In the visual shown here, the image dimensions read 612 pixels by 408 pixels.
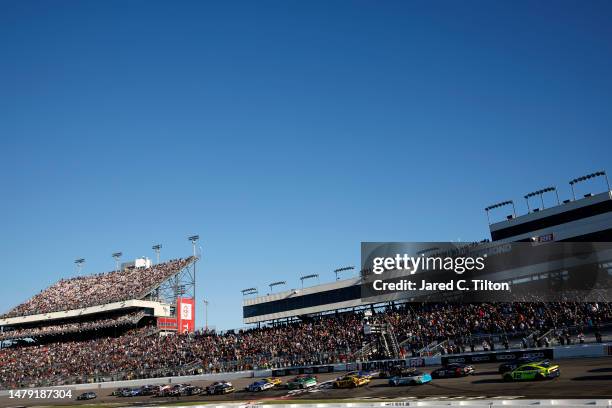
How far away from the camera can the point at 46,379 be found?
256 ft

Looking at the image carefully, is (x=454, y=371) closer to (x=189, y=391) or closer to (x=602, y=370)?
(x=602, y=370)

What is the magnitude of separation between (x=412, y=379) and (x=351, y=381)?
18.1 ft

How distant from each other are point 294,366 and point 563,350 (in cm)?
2804

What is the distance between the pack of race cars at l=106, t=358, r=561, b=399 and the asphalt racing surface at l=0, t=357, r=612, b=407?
549 mm

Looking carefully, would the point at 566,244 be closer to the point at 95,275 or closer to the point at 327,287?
the point at 327,287

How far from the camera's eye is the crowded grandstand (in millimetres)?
51406

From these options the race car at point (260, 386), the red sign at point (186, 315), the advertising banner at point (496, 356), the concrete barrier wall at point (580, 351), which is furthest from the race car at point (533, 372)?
the red sign at point (186, 315)

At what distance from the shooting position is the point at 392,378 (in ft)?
142

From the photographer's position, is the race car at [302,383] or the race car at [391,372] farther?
the race car at [302,383]

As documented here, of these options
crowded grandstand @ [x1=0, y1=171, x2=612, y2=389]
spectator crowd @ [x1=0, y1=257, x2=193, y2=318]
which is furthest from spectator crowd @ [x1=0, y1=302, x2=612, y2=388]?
spectator crowd @ [x1=0, y1=257, x2=193, y2=318]

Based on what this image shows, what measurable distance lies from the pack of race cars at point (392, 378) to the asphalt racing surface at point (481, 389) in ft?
1.80

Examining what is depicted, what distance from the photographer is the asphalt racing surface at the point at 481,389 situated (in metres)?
31.5

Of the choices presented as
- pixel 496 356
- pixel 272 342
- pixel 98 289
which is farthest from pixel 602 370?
pixel 98 289

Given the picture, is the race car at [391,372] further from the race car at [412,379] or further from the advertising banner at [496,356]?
the advertising banner at [496,356]
